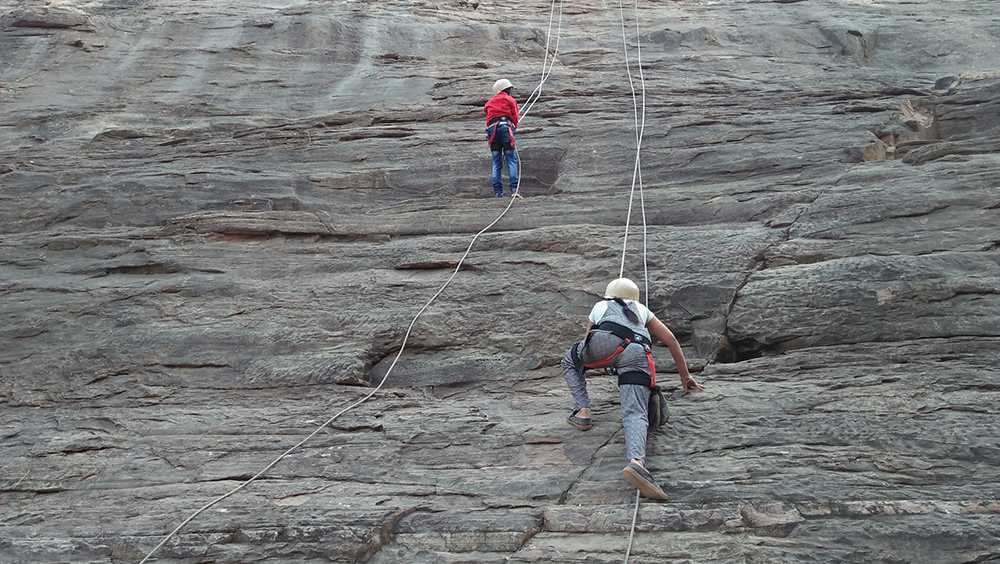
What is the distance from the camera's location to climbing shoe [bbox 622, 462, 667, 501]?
772 centimetres

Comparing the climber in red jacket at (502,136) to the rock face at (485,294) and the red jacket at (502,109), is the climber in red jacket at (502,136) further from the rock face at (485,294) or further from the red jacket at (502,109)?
the rock face at (485,294)

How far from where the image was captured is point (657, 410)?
27.9 feet

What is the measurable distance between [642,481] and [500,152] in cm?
655

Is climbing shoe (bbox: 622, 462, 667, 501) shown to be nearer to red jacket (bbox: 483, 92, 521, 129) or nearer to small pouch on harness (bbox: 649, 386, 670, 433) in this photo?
small pouch on harness (bbox: 649, 386, 670, 433)

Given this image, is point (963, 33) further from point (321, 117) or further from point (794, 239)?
point (321, 117)

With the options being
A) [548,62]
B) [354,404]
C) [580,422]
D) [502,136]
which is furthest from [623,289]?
[548,62]

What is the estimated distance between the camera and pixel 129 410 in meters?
9.97

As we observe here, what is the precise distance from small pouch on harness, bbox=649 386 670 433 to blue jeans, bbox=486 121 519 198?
198 inches

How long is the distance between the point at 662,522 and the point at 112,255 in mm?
7708

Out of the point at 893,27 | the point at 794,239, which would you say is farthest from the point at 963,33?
the point at 794,239

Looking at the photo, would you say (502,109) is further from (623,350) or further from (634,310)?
(623,350)

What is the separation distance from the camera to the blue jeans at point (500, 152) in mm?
13023

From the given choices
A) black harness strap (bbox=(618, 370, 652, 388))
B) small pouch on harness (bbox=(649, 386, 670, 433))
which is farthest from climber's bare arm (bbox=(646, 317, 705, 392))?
black harness strap (bbox=(618, 370, 652, 388))

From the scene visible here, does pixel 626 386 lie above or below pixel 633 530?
above
